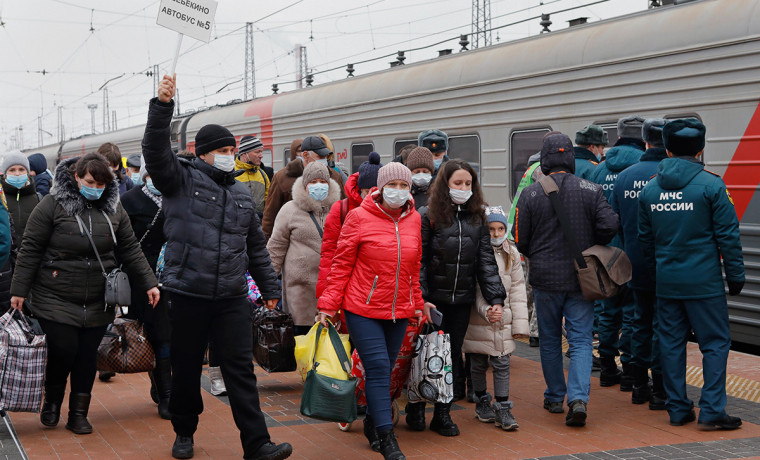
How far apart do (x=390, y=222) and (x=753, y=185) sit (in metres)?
3.54

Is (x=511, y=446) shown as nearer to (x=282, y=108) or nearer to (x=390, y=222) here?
(x=390, y=222)

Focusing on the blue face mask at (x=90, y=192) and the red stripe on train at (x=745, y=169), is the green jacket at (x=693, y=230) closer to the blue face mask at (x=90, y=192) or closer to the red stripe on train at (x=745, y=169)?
the red stripe on train at (x=745, y=169)

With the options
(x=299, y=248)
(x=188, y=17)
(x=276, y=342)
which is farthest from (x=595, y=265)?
(x=188, y=17)

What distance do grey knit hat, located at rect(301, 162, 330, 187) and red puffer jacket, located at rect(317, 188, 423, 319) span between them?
1469 mm

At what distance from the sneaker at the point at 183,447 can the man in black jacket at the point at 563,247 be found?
243 centimetres

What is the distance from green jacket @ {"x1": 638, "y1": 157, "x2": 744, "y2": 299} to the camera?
19.2 feet

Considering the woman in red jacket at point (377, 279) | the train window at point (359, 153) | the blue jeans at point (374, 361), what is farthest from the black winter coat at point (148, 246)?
the train window at point (359, 153)

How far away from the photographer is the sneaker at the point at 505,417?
5906 millimetres

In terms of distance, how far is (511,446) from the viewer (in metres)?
5.58

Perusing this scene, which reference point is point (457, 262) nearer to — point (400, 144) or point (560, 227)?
point (560, 227)

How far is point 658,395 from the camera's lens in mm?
6500

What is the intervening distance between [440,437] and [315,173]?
83.9 inches

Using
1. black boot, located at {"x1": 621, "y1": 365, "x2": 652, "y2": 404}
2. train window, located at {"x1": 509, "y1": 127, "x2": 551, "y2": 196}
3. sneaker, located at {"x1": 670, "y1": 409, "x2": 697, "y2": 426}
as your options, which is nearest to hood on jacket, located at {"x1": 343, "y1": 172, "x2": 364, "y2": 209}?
black boot, located at {"x1": 621, "y1": 365, "x2": 652, "y2": 404}

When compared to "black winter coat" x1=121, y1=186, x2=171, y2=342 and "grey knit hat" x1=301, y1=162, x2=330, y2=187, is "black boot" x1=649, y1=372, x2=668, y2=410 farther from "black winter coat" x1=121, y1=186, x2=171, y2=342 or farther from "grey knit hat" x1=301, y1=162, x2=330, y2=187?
"black winter coat" x1=121, y1=186, x2=171, y2=342
